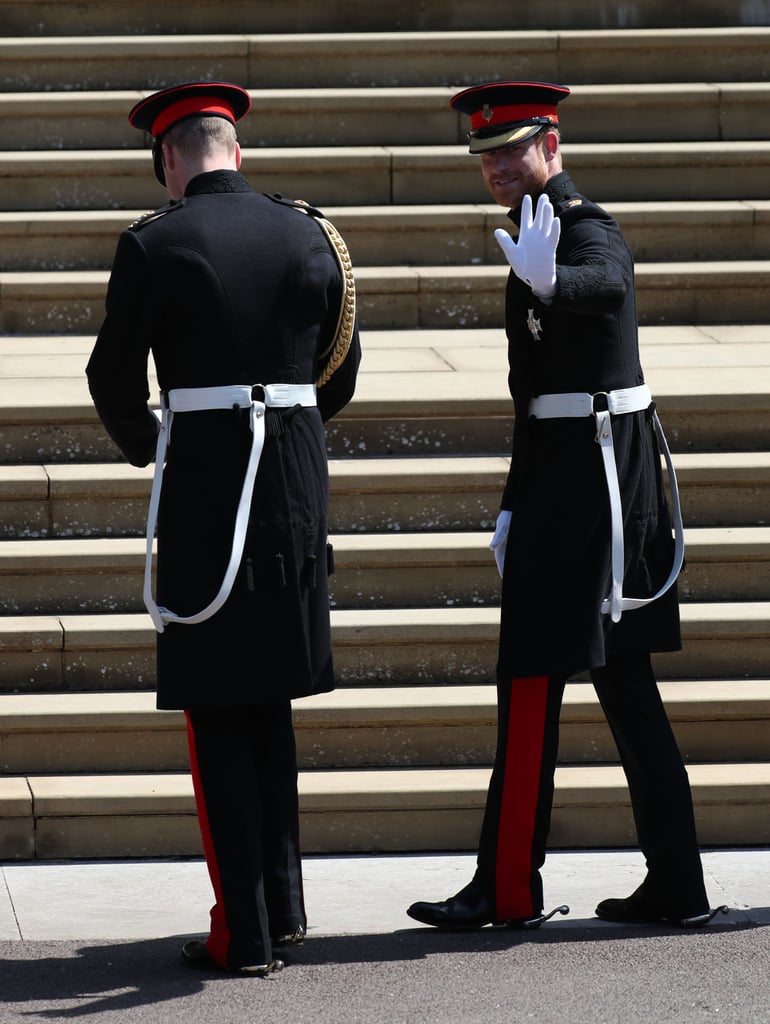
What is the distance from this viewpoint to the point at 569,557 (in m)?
4.21

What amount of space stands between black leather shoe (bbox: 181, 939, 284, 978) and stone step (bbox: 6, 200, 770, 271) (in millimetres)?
4123

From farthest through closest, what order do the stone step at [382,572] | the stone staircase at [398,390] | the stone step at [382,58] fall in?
1. the stone step at [382,58]
2. the stone step at [382,572]
3. the stone staircase at [398,390]

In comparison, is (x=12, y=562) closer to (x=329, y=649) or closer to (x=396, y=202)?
(x=329, y=649)

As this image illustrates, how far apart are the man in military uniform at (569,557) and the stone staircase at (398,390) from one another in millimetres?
636

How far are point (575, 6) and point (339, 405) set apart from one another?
513cm

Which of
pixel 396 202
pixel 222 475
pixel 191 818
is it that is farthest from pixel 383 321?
pixel 222 475

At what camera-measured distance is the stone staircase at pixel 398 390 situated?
5.05m

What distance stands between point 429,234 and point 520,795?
3940 mm

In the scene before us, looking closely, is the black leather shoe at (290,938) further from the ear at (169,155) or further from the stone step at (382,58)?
the stone step at (382,58)

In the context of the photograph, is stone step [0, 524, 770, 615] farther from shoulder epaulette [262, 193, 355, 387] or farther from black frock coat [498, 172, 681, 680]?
shoulder epaulette [262, 193, 355, 387]

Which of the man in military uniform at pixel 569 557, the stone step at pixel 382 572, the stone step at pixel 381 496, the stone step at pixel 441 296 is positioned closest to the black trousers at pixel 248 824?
the man in military uniform at pixel 569 557

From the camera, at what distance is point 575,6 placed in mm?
8797

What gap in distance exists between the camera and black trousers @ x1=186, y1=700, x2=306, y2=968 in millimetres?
4004

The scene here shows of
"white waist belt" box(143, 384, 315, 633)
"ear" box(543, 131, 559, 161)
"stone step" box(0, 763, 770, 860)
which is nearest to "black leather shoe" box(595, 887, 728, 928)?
"stone step" box(0, 763, 770, 860)
